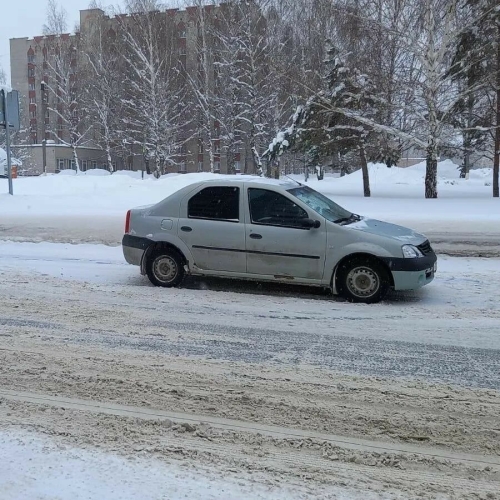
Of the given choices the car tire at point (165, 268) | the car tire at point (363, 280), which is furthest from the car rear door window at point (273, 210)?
the car tire at point (165, 268)

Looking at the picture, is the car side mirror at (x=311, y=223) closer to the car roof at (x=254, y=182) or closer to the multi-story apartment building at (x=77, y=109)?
the car roof at (x=254, y=182)

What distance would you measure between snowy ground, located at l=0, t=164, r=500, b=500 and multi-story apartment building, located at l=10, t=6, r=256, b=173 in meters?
34.5

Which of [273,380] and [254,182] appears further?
[254,182]

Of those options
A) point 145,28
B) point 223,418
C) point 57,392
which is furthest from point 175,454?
point 145,28

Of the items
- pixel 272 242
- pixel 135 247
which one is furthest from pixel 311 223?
pixel 135 247

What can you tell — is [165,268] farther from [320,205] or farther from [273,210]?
[320,205]

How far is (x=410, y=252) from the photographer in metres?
7.44

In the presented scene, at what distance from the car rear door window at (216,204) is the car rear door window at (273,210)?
237mm

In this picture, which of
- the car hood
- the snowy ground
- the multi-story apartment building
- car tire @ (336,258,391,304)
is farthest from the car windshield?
the multi-story apartment building

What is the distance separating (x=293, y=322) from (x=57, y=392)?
290cm

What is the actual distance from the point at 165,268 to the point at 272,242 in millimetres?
1707

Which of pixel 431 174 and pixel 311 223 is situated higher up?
pixel 431 174

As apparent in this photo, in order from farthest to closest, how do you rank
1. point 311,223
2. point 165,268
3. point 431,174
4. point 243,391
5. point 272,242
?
point 431,174 → point 165,268 → point 272,242 → point 311,223 → point 243,391

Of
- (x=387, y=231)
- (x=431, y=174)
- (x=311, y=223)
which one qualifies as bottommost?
(x=387, y=231)
